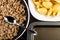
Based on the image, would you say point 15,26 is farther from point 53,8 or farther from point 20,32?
point 53,8

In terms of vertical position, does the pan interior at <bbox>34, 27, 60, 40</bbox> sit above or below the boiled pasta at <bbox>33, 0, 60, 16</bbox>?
below

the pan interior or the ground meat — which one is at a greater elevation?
the ground meat

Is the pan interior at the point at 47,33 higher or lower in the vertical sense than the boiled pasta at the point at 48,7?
lower

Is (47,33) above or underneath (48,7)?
underneath

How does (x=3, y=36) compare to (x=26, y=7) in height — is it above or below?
below

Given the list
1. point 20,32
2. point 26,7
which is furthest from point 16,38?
point 26,7

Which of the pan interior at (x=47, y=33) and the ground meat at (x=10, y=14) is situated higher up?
the ground meat at (x=10, y=14)

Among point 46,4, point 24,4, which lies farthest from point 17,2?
point 46,4

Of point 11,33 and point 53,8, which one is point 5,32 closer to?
point 11,33
